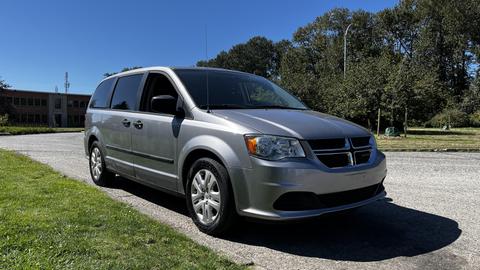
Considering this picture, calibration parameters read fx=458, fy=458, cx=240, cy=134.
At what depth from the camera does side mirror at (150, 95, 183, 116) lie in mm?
5250

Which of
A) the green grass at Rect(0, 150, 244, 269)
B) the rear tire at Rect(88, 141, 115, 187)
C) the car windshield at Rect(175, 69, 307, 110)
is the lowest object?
the green grass at Rect(0, 150, 244, 269)

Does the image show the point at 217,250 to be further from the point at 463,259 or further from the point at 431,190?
the point at 431,190

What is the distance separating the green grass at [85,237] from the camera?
12.2 ft

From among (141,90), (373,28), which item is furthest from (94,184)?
(373,28)

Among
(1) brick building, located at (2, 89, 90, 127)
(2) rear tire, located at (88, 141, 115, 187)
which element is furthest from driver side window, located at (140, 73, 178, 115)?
(1) brick building, located at (2, 89, 90, 127)

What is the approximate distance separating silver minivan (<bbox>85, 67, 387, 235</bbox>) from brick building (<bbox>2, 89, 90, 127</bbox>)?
71104 mm

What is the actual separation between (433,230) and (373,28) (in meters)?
68.4

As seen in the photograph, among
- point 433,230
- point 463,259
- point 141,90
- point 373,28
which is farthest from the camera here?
point 373,28

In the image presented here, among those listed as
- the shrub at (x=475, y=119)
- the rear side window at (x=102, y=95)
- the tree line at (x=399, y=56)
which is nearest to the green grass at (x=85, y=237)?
the rear side window at (x=102, y=95)

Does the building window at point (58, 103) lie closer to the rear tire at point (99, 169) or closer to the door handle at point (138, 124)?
the rear tire at point (99, 169)

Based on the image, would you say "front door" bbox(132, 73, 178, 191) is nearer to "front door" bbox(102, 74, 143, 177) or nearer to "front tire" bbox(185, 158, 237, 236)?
"front door" bbox(102, 74, 143, 177)

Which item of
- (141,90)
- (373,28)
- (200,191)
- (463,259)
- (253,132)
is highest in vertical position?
(373,28)

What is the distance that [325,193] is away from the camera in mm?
4363

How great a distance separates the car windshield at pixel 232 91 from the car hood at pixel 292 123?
13.1 inches
